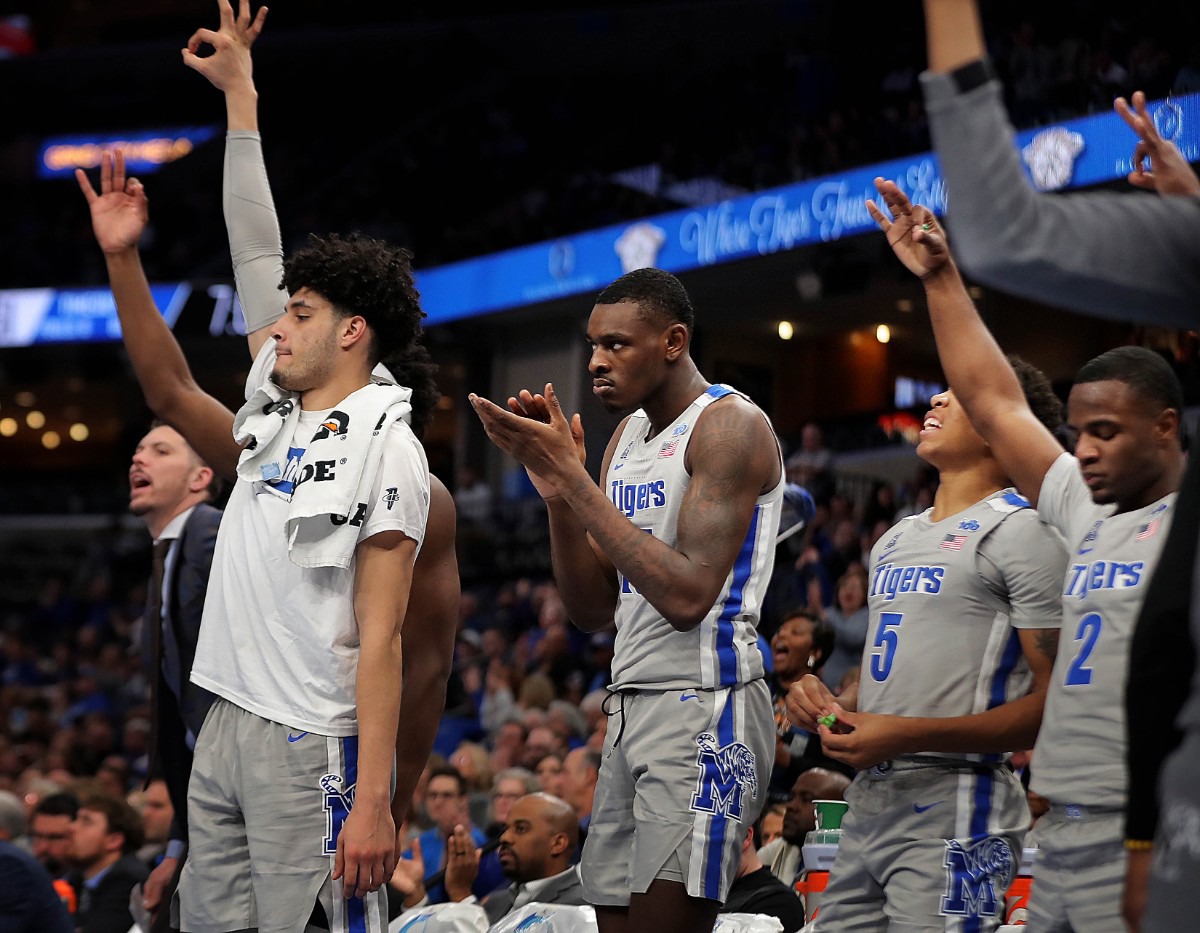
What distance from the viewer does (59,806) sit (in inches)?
267

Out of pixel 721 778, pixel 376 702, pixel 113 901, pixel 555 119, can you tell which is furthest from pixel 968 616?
pixel 555 119

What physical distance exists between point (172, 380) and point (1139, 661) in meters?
2.42

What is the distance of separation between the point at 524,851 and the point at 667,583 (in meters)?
2.60

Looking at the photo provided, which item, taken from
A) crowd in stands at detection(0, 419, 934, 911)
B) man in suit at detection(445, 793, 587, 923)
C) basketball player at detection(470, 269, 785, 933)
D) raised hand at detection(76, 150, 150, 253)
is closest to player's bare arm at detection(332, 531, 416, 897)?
basketball player at detection(470, 269, 785, 933)

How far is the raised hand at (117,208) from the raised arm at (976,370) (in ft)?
5.70

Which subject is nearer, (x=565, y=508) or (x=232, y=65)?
(x=565, y=508)

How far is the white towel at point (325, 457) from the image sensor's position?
2.87m

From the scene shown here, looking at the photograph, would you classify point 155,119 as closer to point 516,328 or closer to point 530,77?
point 530,77

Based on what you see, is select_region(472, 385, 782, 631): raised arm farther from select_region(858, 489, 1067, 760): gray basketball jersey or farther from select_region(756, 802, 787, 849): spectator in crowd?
select_region(756, 802, 787, 849): spectator in crowd

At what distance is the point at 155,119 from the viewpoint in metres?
27.4

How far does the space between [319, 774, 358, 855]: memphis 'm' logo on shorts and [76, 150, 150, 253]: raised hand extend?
136 centimetres

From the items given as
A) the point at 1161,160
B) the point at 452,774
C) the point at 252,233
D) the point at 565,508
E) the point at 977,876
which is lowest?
the point at 452,774

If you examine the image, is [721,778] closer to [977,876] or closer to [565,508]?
[977,876]

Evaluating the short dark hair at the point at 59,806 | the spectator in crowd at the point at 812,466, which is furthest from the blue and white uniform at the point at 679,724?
the spectator in crowd at the point at 812,466
